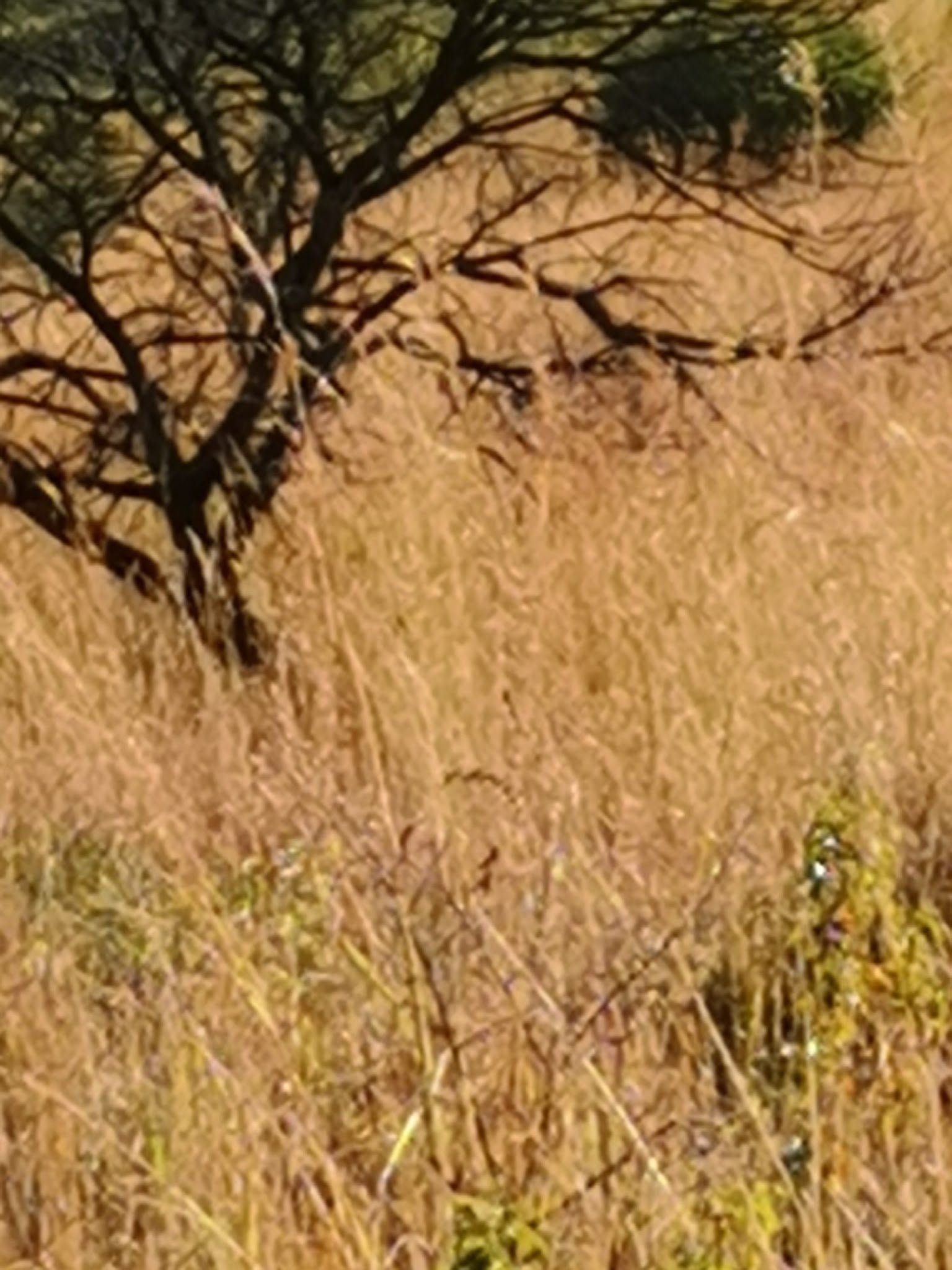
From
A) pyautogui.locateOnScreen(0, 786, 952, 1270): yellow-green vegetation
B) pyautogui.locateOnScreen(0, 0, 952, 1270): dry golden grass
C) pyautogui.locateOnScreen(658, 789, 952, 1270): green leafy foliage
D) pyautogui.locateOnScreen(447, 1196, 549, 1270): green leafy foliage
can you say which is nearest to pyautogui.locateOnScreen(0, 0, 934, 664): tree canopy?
pyautogui.locateOnScreen(0, 0, 952, 1270): dry golden grass

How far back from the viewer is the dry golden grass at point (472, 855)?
2777mm

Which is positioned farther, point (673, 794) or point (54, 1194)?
point (673, 794)

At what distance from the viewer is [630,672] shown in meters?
4.92

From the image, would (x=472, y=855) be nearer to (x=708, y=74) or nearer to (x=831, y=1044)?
(x=831, y=1044)

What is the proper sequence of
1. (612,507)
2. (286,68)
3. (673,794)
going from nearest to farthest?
(673,794)
(286,68)
(612,507)

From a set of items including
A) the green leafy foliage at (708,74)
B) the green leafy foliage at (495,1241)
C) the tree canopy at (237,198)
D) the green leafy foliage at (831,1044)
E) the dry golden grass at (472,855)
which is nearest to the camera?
the green leafy foliage at (495,1241)

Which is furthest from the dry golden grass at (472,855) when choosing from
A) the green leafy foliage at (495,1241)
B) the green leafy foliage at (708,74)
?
the green leafy foliage at (708,74)

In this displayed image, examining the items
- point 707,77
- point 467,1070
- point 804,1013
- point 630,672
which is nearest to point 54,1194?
point 467,1070

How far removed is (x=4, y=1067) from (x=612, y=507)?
3.29 metres

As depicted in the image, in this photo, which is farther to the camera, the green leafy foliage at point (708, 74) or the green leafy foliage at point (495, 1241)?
the green leafy foliage at point (708, 74)

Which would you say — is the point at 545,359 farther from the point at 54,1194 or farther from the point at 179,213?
the point at 54,1194

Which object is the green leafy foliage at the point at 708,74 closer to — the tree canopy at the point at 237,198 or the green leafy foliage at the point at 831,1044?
the tree canopy at the point at 237,198

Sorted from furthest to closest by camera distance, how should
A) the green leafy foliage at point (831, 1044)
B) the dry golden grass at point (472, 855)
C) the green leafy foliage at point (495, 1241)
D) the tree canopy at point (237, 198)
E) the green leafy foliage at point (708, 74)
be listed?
the green leafy foliage at point (708, 74) → the tree canopy at point (237, 198) → the dry golden grass at point (472, 855) → the green leafy foliage at point (831, 1044) → the green leafy foliage at point (495, 1241)

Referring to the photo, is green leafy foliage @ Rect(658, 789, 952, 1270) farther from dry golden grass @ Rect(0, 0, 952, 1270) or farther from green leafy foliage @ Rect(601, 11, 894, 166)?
green leafy foliage @ Rect(601, 11, 894, 166)
